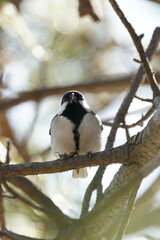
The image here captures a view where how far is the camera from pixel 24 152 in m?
3.73

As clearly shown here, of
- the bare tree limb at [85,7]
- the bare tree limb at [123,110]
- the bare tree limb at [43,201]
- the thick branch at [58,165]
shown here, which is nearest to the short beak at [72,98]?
the bare tree limb at [123,110]

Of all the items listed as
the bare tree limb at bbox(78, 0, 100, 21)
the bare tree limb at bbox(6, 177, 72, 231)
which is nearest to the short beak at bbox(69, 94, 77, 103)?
the bare tree limb at bbox(6, 177, 72, 231)

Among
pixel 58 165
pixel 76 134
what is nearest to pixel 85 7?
pixel 76 134

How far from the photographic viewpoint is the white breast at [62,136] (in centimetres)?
346

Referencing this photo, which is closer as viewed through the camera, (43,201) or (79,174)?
(43,201)

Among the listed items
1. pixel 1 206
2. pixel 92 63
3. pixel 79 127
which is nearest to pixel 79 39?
pixel 92 63

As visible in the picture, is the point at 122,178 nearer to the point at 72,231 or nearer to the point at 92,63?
the point at 72,231

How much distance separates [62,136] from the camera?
136 inches

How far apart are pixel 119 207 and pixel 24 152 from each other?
134cm

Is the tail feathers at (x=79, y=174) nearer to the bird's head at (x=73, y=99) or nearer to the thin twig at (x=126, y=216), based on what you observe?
the bird's head at (x=73, y=99)

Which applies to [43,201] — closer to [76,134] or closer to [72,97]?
[76,134]

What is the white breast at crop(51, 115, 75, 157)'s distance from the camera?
346 centimetres

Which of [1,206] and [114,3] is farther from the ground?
[114,3]

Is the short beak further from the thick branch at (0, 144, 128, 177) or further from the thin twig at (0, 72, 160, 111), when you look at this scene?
the thick branch at (0, 144, 128, 177)
